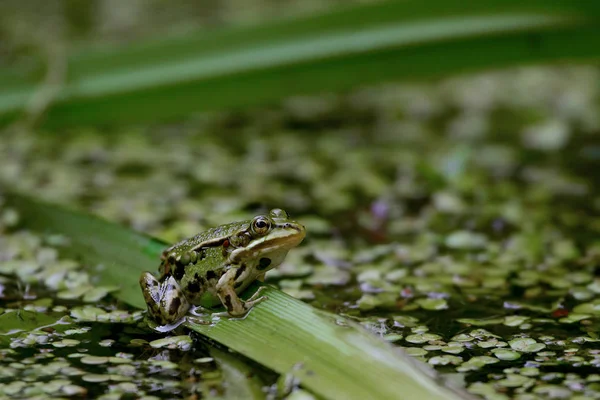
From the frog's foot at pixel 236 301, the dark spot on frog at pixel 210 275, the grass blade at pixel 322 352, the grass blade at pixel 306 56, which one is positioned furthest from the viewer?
the grass blade at pixel 306 56

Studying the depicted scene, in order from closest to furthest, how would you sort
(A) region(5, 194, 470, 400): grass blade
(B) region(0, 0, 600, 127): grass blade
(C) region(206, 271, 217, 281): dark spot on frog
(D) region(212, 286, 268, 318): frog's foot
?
(A) region(5, 194, 470, 400): grass blade, (D) region(212, 286, 268, 318): frog's foot, (C) region(206, 271, 217, 281): dark spot on frog, (B) region(0, 0, 600, 127): grass blade

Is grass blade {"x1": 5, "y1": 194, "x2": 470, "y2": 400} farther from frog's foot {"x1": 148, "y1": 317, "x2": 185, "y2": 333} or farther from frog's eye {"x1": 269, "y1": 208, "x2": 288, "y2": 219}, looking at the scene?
frog's eye {"x1": 269, "y1": 208, "x2": 288, "y2": 219}

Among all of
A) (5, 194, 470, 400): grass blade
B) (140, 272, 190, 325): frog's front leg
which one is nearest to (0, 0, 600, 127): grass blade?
(5, 194, 470, 400): grass blade

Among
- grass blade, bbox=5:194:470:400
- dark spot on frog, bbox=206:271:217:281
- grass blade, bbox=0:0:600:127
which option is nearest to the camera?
A: grass blade, bbox=5:194:470:400

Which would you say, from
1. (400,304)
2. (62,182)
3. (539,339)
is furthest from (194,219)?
(539,339)

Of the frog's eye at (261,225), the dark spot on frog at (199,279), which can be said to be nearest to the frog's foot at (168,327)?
the dark spot on frog at (199,279)

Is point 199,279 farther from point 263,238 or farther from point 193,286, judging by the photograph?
point 263,238

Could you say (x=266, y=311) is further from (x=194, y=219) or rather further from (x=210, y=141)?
(x=210, y=141)

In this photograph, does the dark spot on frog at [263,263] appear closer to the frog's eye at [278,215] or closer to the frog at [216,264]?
the frog at [216,264]
